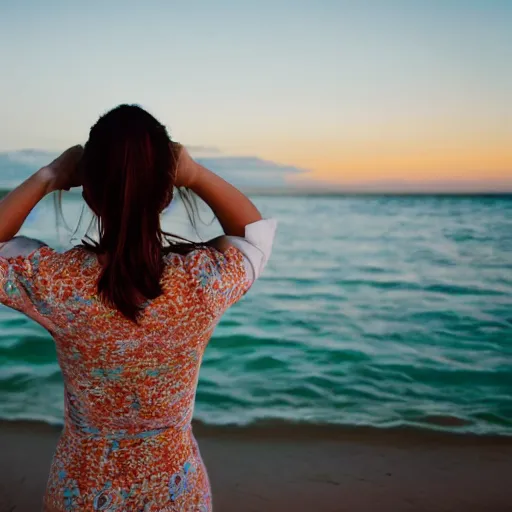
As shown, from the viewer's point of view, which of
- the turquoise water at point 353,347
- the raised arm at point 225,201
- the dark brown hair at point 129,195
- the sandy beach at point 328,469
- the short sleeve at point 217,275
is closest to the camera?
the dark brown hair at point 129,195

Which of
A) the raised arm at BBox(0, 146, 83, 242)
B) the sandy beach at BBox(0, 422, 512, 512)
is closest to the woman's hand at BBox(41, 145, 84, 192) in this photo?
the raised arm at BBox(0, 146, 83, 242)

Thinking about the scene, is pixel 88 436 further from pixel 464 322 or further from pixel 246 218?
pixel 464 322

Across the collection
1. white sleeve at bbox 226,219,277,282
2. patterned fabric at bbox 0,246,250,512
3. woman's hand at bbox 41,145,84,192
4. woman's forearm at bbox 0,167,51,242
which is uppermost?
woman's hand at bbox 41,145,84,192

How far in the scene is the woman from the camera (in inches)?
45.9

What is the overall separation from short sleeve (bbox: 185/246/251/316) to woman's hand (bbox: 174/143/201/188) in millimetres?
134

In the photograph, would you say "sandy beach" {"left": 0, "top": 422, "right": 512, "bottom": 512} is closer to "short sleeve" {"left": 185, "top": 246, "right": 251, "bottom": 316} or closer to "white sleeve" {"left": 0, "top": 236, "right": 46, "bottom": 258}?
"short sleeve" {"left": 185, "top": 246, "right": 251, "bottom": 316}

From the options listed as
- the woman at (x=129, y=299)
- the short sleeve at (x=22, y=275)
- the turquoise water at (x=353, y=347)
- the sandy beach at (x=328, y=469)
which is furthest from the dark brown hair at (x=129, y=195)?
the sandy beach at (x=328, y=469)

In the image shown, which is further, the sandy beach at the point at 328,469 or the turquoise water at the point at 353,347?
the turquoise water at the point at 353,347

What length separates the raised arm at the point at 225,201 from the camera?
136 cm

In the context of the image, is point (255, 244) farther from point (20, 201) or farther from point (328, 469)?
point (328, 469)

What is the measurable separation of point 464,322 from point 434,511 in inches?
208

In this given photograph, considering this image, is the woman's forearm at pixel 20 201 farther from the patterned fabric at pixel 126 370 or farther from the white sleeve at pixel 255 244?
the white sleeve at pixel 255 244

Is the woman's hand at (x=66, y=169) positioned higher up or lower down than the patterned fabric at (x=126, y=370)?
higher up

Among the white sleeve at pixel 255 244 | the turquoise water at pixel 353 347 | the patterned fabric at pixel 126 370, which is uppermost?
the white sleeve at pixel 255 244
